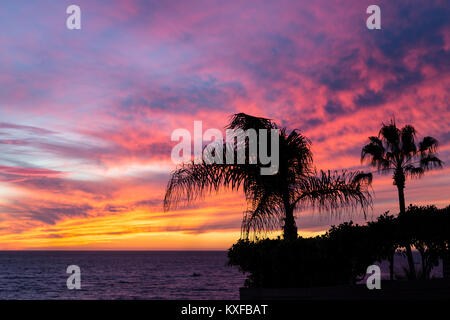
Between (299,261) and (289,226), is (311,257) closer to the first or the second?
(299,261)

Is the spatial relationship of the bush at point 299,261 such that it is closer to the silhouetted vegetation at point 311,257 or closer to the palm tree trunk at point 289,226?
the silhouetted vegetation at point 311,257

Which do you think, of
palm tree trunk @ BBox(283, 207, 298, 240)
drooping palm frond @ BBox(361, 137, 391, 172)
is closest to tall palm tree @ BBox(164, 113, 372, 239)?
palm tree trunk @ BBox(283, 207, 298, 240)

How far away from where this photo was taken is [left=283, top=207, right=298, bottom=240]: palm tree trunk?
10977 millimetres

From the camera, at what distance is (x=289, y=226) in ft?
36.3

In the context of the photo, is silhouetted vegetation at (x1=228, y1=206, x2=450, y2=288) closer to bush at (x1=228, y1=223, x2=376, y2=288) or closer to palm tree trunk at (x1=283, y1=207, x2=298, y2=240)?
bush at (x1=228, y1=223, x2=376, y2=288)

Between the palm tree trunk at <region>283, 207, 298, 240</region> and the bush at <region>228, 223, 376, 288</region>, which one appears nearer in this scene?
the bush at <region>228, 223, 376, 288</region>

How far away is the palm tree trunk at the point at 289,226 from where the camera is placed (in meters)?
11.0

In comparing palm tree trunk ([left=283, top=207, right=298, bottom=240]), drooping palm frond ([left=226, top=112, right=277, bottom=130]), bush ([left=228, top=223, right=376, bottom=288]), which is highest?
drooping palm frond ([left=226, top=112, right=277, bottom=130])

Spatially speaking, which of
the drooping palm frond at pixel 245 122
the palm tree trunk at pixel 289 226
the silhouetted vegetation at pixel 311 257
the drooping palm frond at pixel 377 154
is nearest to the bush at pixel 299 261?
the silhouetted vegetation at pixel 311 257

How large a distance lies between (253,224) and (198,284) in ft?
230

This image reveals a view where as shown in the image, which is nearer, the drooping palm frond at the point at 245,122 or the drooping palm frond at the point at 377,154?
the drooping palm frond at the point at 245,122

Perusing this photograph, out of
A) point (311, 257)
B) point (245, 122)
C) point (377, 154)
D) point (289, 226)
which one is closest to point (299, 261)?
point (311, 257)

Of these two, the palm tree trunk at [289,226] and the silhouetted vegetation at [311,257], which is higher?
the palm tree trunk at [289,226]
